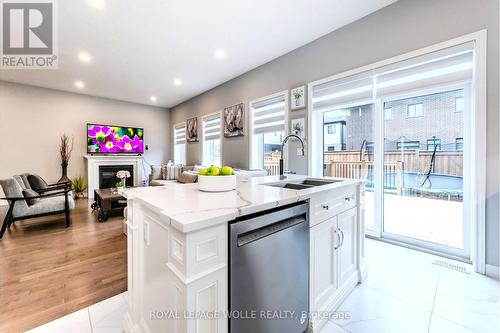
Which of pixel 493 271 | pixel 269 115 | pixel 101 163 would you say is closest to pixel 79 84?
pixel 101 163

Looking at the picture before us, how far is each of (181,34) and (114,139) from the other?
4462 mm

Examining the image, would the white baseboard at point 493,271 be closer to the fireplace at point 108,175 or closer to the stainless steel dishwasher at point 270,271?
the stainless steel dishwasher at point 270,271

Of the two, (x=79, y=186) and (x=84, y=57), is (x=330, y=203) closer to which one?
(x=84, y=57)

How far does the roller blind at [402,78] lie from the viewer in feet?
6.82

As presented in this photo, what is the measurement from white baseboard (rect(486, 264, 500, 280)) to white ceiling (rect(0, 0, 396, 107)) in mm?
2882

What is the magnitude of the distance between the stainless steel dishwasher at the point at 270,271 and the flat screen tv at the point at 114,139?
656cm

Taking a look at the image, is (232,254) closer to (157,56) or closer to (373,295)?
(373,295)

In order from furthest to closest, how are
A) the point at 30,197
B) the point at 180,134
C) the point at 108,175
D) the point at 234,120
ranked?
the point at 180,134 < the point at 108,175 < the point at 234,120 < the point at 30,197

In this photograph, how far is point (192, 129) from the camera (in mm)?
6172

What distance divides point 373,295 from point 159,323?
1.61 metres

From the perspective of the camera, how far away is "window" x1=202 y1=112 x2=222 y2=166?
5.34 meters

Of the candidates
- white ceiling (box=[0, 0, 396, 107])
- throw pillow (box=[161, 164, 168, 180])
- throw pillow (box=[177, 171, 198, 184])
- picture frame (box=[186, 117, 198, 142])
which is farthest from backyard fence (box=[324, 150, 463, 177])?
throw pillow (box=[161, 164, 168, 180])

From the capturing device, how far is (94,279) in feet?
6.39

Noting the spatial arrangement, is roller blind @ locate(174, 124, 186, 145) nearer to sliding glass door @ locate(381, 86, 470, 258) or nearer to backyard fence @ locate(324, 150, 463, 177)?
backyard fence @ locate(324, 150, 463, 177)
